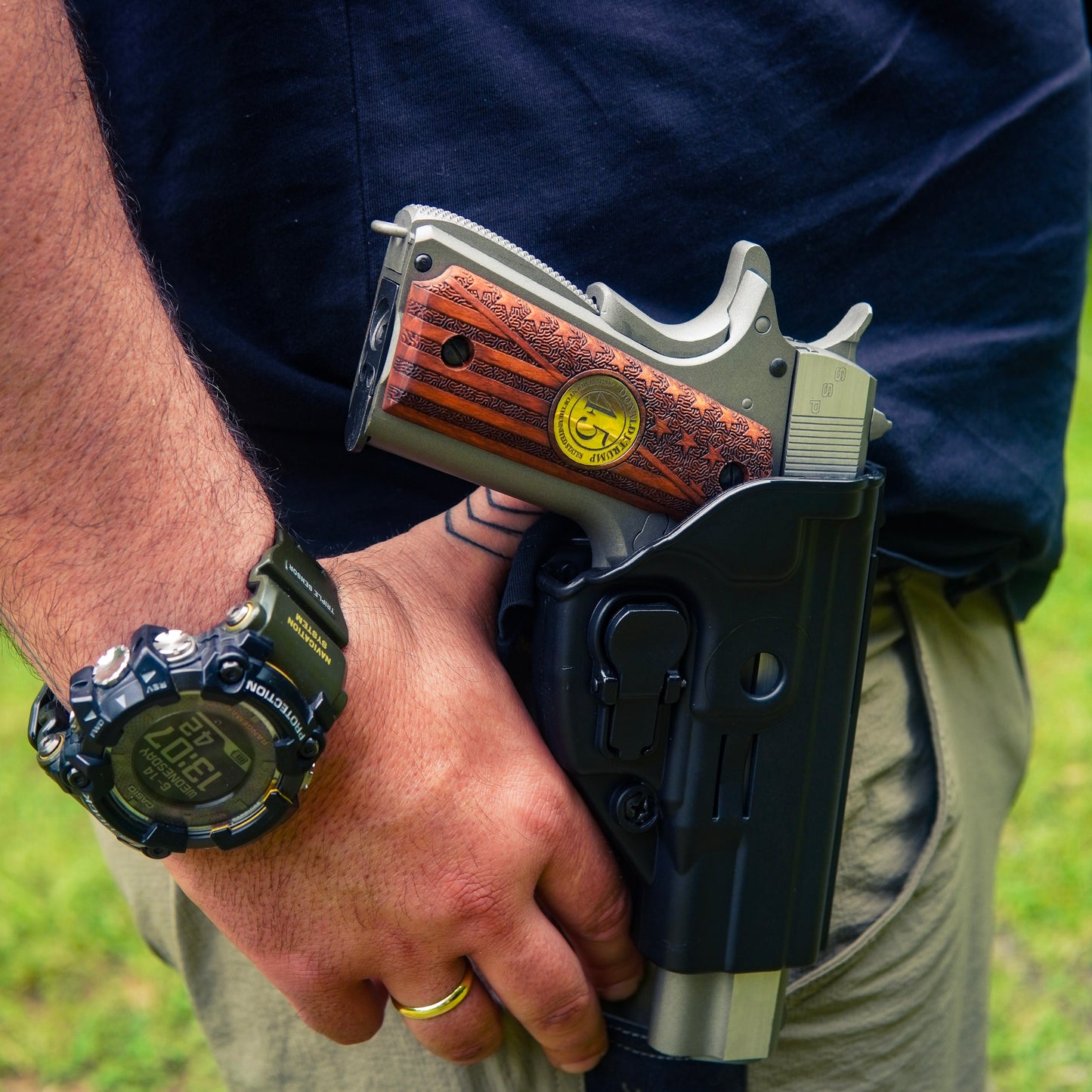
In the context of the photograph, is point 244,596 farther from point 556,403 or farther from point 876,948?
point 876,948

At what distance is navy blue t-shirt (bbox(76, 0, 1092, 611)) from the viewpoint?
1279 mm

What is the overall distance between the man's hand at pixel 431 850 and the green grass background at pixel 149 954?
2.32 m

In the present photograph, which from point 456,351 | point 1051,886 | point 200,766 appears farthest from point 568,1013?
point 1051,886

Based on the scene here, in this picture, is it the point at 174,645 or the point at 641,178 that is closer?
the point at 174,645

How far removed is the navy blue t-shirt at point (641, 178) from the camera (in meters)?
1.28

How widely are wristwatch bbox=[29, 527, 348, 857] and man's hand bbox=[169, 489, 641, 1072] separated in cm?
5

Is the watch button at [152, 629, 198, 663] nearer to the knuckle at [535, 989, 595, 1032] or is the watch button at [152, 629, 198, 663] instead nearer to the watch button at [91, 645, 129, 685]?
the watch button at [91, 645, 129, 685]

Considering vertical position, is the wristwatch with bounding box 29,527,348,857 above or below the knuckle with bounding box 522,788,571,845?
above

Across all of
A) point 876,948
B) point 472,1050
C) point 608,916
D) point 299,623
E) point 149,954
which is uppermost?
point 299,623

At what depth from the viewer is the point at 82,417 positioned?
1.02 metres

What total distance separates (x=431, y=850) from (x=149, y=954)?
2820 mm

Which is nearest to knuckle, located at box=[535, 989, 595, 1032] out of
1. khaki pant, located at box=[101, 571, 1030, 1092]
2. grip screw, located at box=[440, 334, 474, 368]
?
khaki pant, located at box=[101, 571, 1030, 1092]

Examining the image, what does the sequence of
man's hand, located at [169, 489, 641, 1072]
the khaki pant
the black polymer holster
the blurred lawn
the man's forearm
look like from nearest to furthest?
the man's forearm < man's hand, located at [169, 489, 641, 1072] < the black polymer holster < the khaki pant < the blurred lawn

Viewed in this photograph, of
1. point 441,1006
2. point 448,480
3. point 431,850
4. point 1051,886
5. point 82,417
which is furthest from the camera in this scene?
point 1051,886
